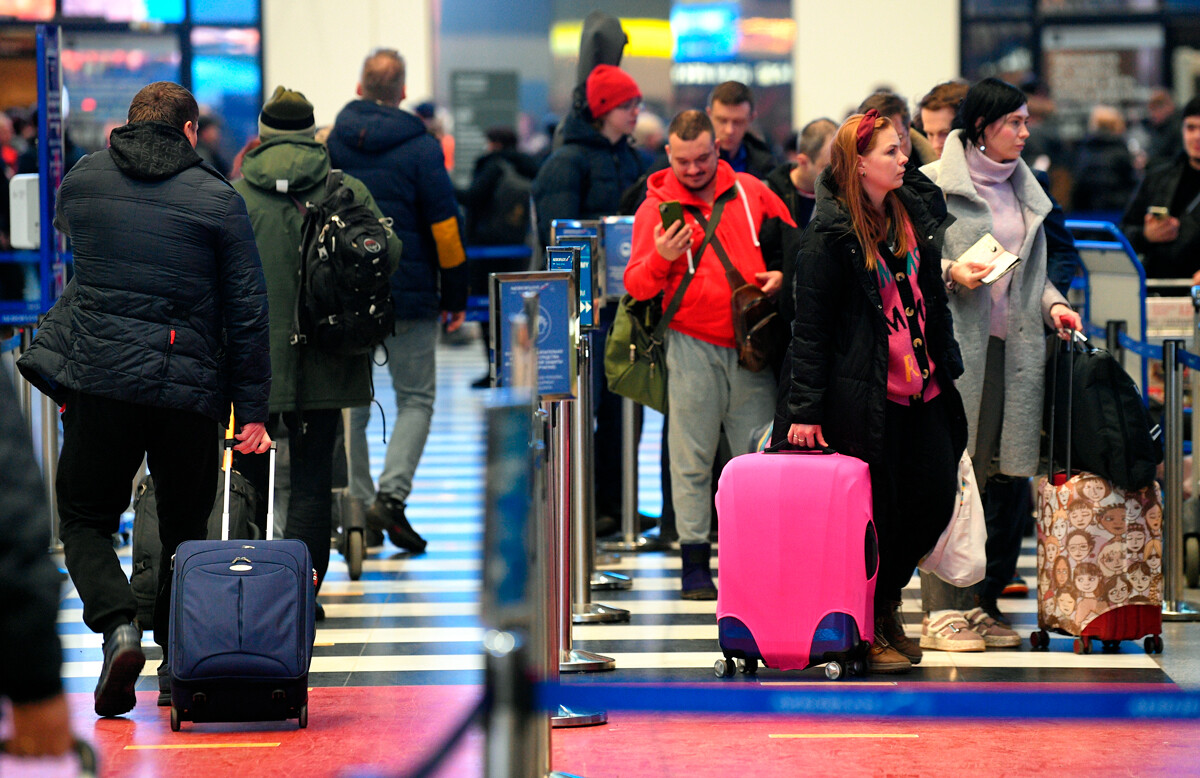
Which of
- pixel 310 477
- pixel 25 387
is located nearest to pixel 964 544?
pixel 310 477

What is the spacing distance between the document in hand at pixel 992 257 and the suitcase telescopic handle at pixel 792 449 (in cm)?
86

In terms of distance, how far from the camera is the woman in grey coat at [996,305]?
5.71 metres

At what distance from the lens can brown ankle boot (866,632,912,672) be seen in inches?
211

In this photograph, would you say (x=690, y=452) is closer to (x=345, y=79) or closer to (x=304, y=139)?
(x=304, y=139)

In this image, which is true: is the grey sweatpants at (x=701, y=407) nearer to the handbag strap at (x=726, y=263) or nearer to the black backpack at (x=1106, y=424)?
the handbag strap at (x=726, y=263)

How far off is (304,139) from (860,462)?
8.03ft

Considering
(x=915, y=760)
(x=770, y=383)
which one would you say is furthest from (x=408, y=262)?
(x=915, y=760)

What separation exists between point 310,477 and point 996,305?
2605 mm

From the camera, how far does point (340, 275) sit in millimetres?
5793

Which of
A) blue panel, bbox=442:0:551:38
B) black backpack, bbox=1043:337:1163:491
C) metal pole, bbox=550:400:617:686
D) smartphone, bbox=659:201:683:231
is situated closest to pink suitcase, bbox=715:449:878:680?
metal pole, bbox=550:400:617:686

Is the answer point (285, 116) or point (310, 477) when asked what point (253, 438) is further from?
point (285, 116)

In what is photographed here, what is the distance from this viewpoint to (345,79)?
54.9 ft

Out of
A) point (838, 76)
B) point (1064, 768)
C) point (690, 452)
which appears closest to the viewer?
point (1064, 768)

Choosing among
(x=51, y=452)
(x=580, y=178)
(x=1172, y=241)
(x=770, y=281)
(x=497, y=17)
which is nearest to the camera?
(x=770, y=281)
